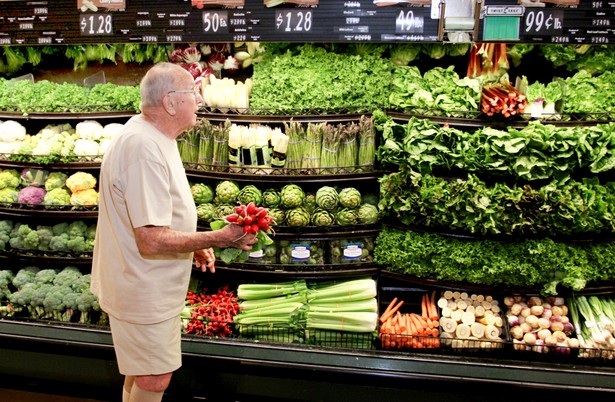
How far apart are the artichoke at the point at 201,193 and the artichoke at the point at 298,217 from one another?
65 cm

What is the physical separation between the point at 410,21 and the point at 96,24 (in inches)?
94.9

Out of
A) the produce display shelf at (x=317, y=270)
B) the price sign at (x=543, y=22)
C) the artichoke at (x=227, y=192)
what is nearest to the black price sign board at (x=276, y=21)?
the price sign at (x=543, y=22)

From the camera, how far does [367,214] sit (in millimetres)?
4168

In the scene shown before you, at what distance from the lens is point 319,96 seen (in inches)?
163

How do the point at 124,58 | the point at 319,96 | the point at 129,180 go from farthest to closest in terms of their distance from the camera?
the point at 124,58, the point at 319,96, the point at 129,180

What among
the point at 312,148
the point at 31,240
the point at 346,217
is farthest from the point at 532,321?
the point at 31,240

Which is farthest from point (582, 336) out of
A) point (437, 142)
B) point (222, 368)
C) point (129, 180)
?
point (129, 180)

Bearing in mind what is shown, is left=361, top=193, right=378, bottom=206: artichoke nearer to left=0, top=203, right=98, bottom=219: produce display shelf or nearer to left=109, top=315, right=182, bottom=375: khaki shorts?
left=109, top=315, right=182, bottom=375: khaki shorts

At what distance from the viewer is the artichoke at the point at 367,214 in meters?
4.17

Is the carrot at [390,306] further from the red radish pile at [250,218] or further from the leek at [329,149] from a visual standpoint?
the red radish pile at [250,218]

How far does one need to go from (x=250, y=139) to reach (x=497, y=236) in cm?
184

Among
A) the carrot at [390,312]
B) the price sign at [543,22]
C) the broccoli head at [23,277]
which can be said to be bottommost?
the carrot at [390,312]

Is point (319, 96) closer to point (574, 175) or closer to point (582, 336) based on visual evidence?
point (574, 175)

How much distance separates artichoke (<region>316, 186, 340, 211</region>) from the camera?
409 centimetres
